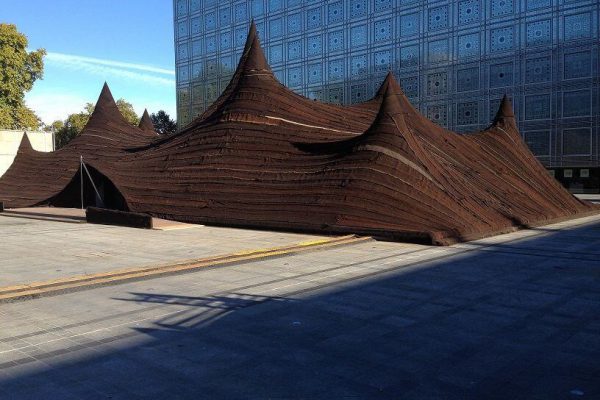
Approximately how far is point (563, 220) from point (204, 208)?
1034 cm

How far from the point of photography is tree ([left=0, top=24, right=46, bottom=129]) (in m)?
36.6

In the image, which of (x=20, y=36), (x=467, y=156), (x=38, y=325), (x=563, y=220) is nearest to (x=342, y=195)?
(x=467, y=156)

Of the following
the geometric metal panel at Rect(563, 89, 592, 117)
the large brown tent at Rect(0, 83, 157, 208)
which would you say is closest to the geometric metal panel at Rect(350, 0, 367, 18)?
the geometric metal panel at Rect(563, 89, 592, 117)

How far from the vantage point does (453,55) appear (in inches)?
1439

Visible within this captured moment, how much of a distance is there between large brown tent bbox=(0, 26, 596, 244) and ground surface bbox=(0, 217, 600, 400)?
143 inches

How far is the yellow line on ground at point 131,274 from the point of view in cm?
651

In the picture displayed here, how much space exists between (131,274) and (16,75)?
118ft

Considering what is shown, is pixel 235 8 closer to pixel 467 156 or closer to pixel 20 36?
pixel 20 36

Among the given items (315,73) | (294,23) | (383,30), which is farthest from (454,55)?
(294,23)

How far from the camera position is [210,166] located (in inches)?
645

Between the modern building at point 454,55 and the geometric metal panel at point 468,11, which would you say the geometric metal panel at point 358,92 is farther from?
the geometric metal panel at point 468,11

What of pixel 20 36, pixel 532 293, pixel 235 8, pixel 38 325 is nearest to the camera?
pixel 38 325

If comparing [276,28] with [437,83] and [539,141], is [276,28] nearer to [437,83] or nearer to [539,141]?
[437,83]

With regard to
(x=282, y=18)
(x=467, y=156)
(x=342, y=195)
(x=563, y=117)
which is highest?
(x=282, y=18)
